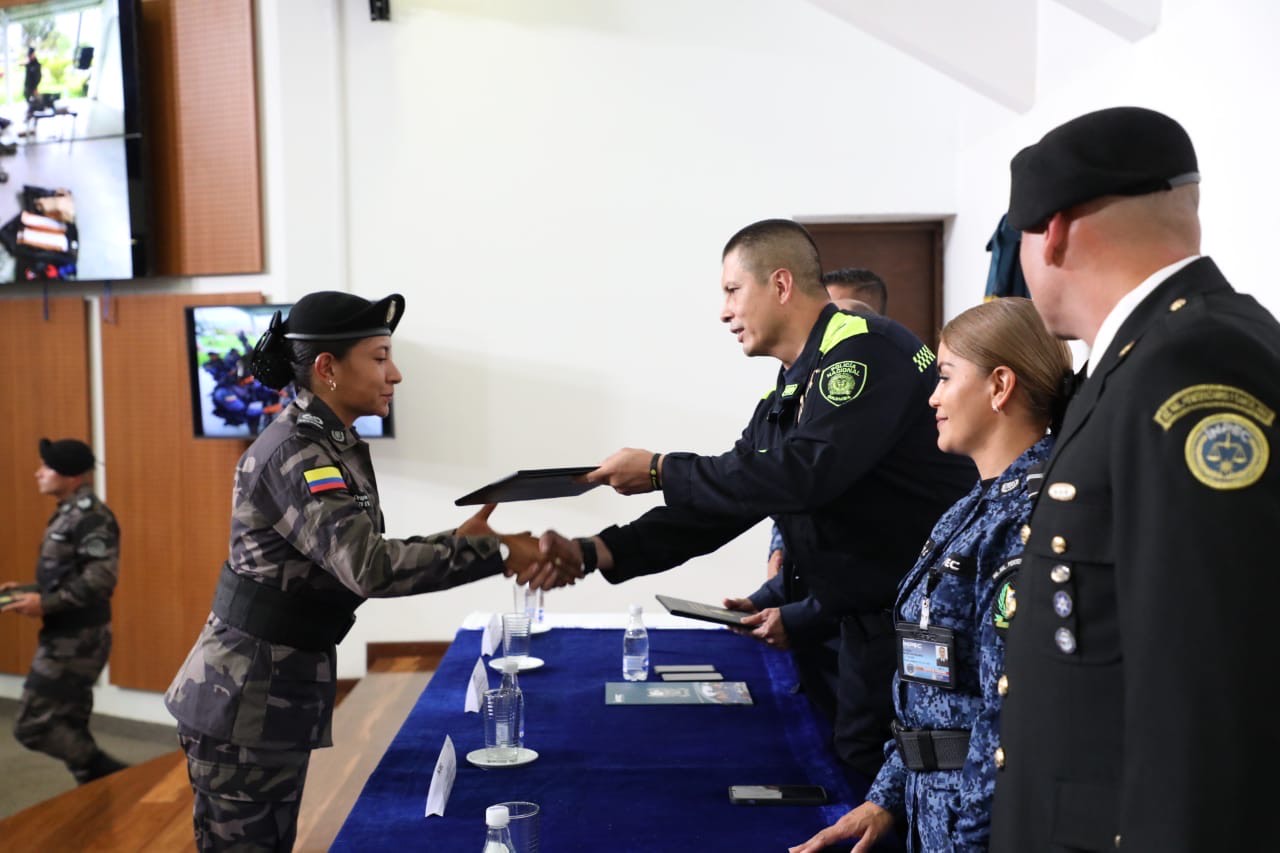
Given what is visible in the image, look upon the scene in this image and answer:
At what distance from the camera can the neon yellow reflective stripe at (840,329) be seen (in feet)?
8.04

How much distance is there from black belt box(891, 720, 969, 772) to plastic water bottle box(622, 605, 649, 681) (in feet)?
3.91

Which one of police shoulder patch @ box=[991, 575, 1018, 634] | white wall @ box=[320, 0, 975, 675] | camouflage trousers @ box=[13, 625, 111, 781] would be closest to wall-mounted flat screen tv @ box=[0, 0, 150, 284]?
white wall @ box=[320, 0, 975, 675]

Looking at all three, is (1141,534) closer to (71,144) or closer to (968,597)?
(968,597)

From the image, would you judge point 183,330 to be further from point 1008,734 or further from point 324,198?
point 1008,734

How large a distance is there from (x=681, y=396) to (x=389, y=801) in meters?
3.82

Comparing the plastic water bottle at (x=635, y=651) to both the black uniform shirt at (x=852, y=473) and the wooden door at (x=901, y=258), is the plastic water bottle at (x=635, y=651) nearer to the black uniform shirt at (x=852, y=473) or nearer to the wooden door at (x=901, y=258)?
the black uniform shirt at (x=852, y=473)

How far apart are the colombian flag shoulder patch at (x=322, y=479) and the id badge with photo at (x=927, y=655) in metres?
1.19

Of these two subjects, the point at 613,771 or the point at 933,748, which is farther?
the point at 613,771

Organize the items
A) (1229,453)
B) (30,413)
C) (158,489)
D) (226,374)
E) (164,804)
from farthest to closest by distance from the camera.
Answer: (30,413)
(158,489)
(226,374)
(164,804)
(1229,453)

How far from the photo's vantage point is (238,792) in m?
2.20

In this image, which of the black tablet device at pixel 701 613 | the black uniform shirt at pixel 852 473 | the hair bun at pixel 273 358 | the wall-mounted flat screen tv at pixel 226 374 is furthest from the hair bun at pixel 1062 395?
the wall-mounted flat screen tv at pixel 226 374

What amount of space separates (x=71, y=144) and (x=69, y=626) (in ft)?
8.80

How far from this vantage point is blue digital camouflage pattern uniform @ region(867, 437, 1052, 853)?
134 cm

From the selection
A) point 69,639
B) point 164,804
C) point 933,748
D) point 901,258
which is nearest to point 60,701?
point 69,639
